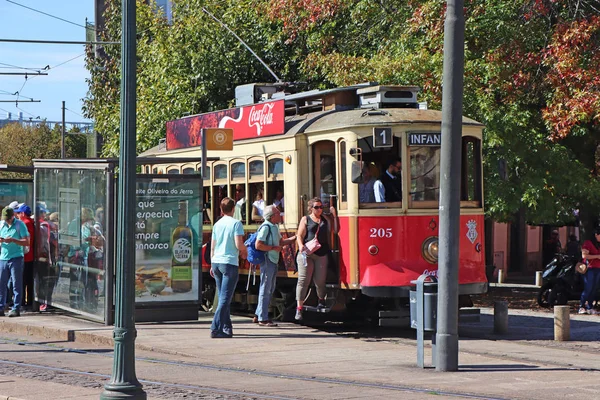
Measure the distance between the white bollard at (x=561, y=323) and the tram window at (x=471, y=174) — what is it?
189cm

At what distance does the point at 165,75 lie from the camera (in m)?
27.5

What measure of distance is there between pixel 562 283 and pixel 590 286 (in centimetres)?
146

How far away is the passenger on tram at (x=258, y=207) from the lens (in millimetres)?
16891

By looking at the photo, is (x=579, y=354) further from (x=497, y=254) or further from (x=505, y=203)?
(x=497, y=254)

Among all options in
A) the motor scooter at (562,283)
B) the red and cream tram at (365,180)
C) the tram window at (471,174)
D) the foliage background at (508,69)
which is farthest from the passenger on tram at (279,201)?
the motor scooter at (562,283)

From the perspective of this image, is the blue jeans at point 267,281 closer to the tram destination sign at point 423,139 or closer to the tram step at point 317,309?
the tram step at point 317,309

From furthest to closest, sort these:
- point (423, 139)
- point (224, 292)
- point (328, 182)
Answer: point (328, 182), point (423, 139), point (224, 292)

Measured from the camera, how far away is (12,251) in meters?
16.7

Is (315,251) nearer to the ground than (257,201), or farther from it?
nearer to the ground

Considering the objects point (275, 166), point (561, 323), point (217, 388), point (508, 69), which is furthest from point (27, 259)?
point (508, 69)

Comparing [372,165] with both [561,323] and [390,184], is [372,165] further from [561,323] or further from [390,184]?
[561,323]

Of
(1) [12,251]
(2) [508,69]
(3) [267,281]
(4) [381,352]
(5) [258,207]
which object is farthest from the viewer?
(2) [508,69]

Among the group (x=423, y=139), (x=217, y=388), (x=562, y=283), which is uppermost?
(x=423, y=139)

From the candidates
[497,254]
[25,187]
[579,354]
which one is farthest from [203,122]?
[497,254]
